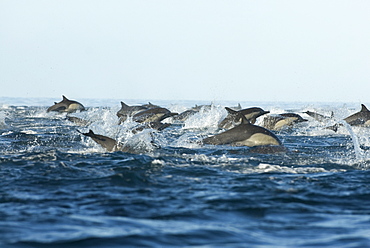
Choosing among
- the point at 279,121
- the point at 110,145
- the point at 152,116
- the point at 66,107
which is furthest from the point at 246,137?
the point at 66,107

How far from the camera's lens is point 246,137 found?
14414mm

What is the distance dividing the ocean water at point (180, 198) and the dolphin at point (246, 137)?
1028 mm

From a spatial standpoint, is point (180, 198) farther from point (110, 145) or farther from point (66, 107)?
point (66, 107)

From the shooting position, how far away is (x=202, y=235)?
5.85 metres

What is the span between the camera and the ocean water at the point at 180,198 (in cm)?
577

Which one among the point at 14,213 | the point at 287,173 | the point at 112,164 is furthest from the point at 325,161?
the point at 14,213

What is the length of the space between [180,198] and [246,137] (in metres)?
7.01

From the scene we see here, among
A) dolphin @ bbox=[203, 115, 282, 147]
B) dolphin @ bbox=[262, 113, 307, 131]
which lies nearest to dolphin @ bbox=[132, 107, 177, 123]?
dolphin @ bbox=[262, 113, 307, 131]

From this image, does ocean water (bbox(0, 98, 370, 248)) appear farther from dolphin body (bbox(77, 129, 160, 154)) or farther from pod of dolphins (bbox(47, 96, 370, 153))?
pod of dolphins (bbox(47, 96, 370, 153))

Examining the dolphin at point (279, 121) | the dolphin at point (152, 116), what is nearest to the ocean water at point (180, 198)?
the dolphin at point (279, 121)

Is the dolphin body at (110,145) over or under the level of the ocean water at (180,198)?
over

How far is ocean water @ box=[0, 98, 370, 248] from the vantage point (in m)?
5.77

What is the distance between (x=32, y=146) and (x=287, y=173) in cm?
750

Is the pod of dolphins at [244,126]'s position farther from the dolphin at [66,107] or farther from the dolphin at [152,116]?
the dolphin at [66,107]
